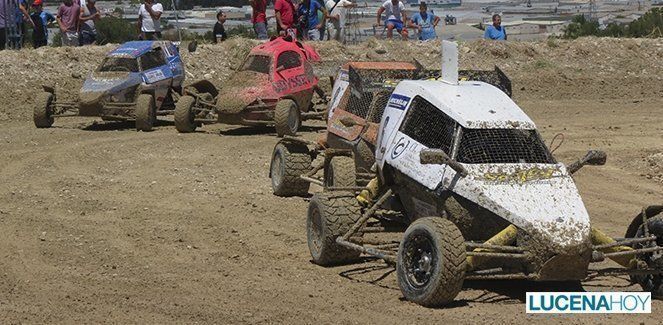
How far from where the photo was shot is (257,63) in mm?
21000

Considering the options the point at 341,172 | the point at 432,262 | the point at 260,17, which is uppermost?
the point at 432,262

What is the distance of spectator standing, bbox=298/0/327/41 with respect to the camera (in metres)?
27.4

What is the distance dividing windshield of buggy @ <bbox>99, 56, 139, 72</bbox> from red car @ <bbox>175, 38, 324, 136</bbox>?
1.12 m

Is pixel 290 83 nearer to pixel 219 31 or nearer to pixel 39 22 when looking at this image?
pixel 219 31

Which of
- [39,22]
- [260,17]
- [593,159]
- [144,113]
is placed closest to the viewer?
[593,159]

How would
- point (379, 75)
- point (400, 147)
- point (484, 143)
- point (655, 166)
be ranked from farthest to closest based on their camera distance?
point (655, 166)
point (379, 75)
point (400, 147)
point (484, 143)

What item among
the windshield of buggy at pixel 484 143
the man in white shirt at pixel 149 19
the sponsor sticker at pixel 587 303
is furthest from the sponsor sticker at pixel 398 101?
the man in white shirt at pixel 149 19

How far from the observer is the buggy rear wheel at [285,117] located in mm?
19891

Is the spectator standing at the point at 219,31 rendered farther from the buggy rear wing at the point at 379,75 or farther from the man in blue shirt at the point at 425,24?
the buggy rear wing at the point at 379,75

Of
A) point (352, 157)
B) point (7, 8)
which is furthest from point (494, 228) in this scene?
point (7, 8)

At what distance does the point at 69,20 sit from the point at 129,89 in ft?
20.4

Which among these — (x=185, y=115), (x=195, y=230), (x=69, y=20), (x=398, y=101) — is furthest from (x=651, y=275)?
(x=69, y=20)

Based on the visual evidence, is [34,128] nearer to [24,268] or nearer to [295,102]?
[295,102]

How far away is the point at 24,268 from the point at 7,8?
15.9 m
